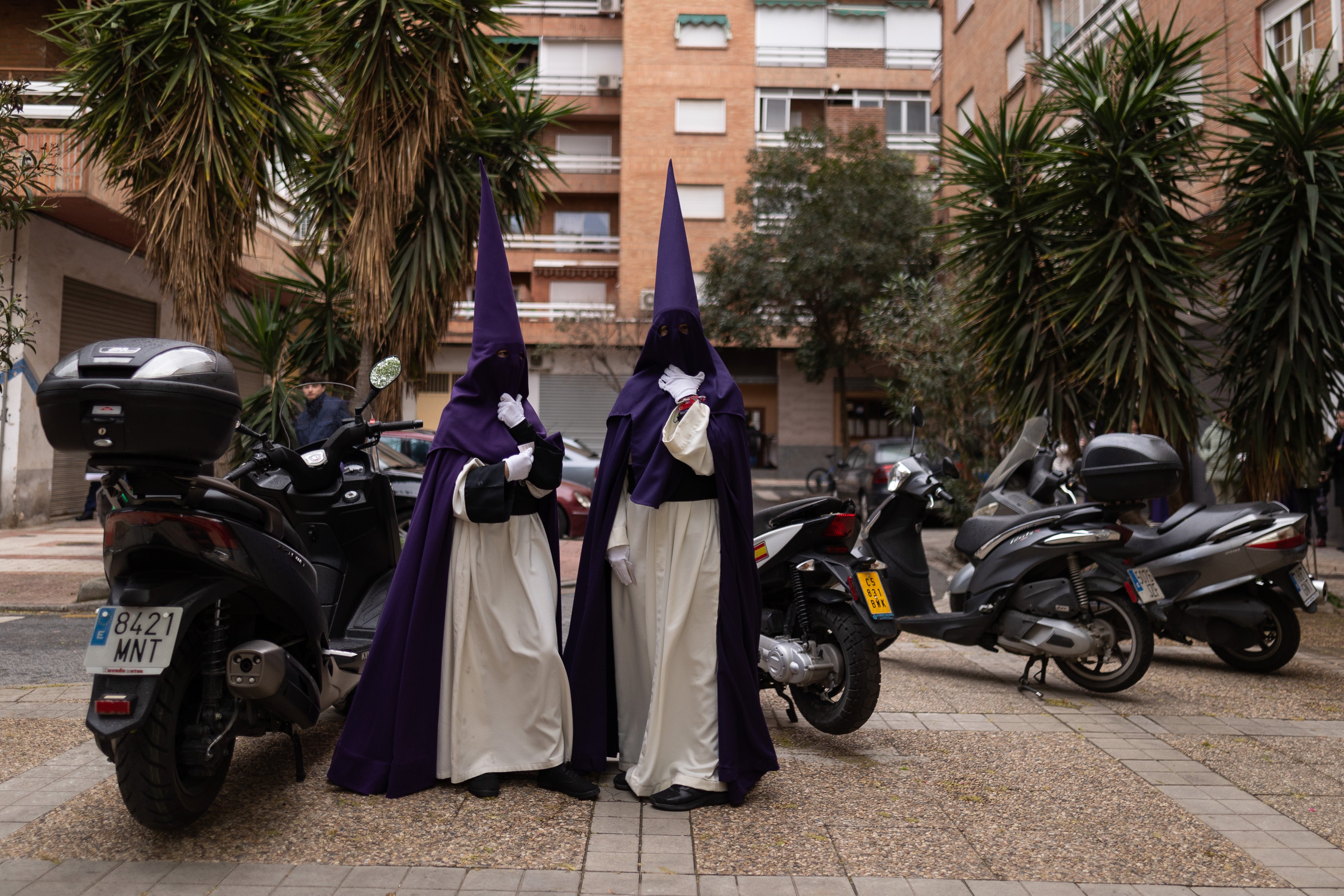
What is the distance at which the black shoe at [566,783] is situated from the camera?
13.0ft

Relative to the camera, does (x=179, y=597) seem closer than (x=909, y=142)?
Yes

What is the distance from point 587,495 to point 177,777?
971 centimetres

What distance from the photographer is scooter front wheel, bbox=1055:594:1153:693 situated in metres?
5.75

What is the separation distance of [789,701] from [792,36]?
32.5m

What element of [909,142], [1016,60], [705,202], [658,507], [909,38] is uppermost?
[909,38]

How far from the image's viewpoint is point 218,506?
11.5ft

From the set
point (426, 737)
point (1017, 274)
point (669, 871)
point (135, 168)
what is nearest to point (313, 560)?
point (426, 737)

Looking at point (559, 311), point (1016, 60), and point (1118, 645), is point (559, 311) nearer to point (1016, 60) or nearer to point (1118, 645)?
point (1016, 60)

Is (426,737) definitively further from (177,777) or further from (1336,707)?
(1336,707)

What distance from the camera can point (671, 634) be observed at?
3947 millimetres

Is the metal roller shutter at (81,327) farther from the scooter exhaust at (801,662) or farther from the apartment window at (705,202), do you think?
the apartment window at (705,202)

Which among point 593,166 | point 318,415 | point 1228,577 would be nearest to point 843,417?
point 593,166

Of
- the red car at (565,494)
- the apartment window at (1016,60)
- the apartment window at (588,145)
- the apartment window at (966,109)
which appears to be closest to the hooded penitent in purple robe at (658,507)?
the red car at (565,494)

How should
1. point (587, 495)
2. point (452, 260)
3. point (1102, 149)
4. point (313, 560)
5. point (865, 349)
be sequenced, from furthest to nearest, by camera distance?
point (865, 349) < point (587, 495) < point (452, 260) < point (1102, 149) < point (313, 560)
